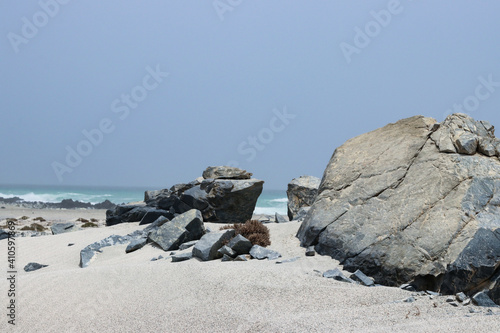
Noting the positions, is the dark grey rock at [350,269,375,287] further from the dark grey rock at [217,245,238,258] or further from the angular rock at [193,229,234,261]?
the angular rock at [193,229,234,261]

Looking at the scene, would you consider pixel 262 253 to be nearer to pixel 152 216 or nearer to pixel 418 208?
pixel 418 208

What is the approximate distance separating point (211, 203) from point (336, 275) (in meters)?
12.2

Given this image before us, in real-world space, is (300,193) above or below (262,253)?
above

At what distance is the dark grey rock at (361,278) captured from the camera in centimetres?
727

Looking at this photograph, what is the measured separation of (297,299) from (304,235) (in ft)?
11.0

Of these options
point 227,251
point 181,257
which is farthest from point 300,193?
point 181,257

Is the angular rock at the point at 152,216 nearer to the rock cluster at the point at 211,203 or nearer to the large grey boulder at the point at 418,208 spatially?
the rock cluster at the point at 211,203

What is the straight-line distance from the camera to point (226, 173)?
67.3 ft

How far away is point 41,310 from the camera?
7.02m

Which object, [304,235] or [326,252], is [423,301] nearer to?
[326,252]

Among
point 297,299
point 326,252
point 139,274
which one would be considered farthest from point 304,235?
point 139,274

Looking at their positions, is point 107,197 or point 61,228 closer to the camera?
point 61,228

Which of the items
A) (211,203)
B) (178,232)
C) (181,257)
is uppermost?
(211,203)

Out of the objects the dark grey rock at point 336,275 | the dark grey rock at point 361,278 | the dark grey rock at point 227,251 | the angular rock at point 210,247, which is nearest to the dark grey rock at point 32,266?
the angular rock at point 210,247
